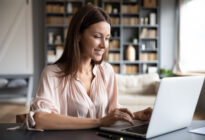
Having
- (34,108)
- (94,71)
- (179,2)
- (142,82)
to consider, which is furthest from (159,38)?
(34,108)

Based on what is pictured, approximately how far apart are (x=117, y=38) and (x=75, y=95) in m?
5.72

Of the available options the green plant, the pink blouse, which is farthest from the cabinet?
the pink blouse

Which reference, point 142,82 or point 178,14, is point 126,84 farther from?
point 178,14

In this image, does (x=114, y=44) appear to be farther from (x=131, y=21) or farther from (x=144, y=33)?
(x=144, y=33)

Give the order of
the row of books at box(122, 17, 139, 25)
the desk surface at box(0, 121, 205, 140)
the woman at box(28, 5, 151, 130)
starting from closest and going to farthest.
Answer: the desk surface at box(0, 121, 205, 140)
the woman at box(28, 5, 151, 130)
the row of books at box(122, 17, 139, 25)

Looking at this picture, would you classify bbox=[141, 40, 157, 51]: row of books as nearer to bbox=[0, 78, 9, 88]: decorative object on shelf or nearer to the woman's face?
bbox=[0, 78, 9, 88]: decorative object on shelf

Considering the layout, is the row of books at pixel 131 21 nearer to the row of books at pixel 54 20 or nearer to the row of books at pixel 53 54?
the row of books at pixel 54 20

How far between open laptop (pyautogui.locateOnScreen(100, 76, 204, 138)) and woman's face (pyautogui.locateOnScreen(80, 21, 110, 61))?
48 cm

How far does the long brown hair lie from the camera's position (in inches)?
64.4

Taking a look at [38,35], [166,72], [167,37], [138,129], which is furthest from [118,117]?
[167,37]

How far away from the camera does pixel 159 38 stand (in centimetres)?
732

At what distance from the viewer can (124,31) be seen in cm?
756

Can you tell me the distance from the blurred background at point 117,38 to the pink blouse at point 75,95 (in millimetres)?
4826

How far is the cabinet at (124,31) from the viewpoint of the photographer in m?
7.15
